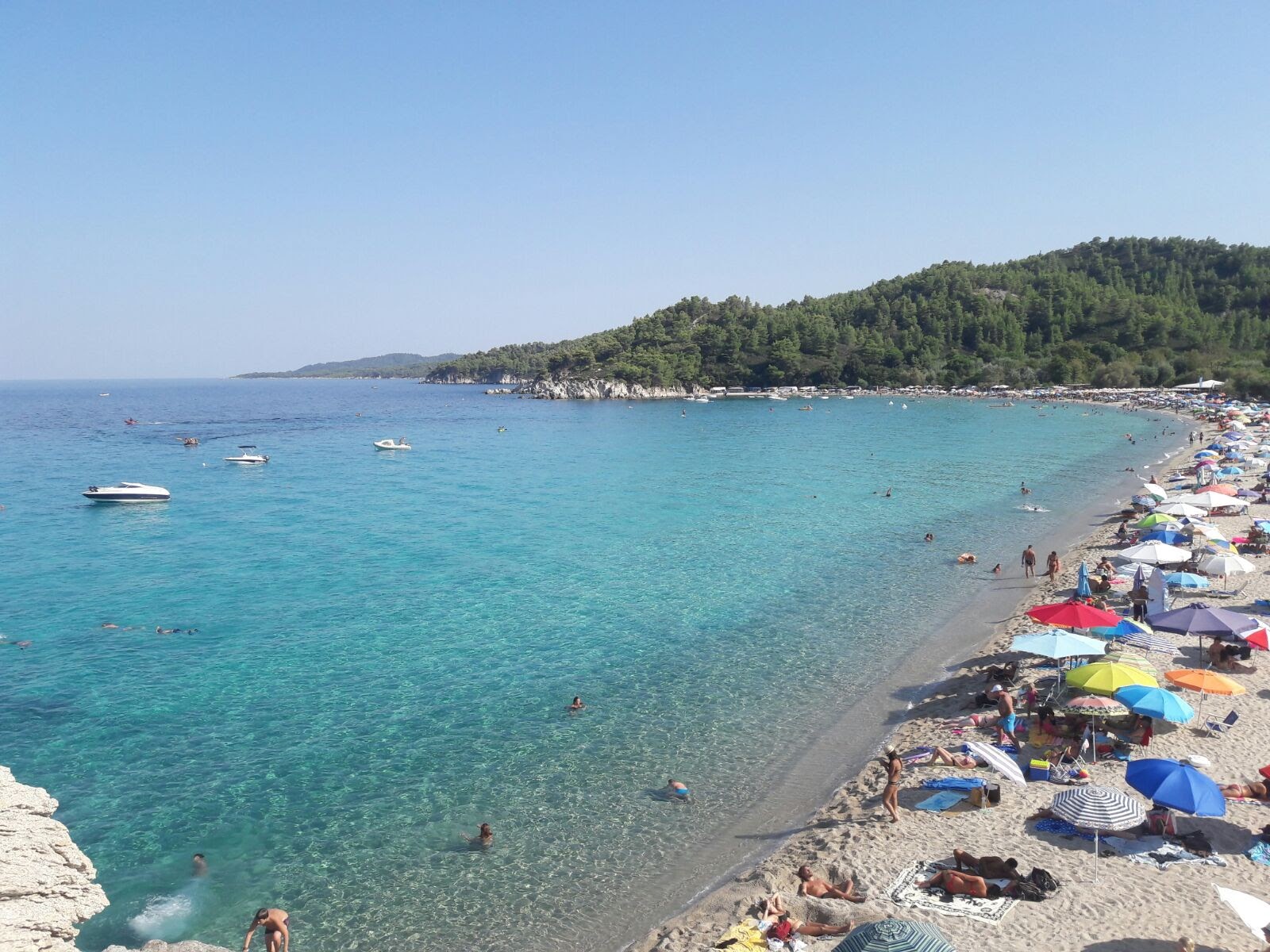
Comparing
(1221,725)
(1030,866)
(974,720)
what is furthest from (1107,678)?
(1030,866)

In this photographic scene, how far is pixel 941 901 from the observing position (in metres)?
9.77

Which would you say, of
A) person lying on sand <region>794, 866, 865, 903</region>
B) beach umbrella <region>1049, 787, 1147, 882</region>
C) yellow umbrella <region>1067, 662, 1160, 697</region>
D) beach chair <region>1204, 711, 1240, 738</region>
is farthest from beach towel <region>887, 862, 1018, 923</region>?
beach chair <region>1204, 711, 1240, 738</region>

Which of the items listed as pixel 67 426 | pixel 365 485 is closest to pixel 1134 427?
pixel 365 485

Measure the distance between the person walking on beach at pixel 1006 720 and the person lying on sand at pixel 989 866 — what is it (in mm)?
4182

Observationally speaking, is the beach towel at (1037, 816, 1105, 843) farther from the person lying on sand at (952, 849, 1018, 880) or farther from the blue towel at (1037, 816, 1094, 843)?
the person lying on sand at (952, 849, 1018, 880)

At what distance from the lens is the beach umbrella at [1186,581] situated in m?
20.7

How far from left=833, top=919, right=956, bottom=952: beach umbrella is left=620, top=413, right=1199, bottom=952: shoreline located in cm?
190

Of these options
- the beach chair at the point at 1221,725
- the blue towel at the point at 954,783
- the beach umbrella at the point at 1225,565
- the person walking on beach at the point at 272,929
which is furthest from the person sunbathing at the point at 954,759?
the beach umbrella at the point at 1225,565

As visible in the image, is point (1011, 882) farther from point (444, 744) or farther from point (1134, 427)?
point (1134, 427)

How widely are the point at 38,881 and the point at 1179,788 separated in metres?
13.9

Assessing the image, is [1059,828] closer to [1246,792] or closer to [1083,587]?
[1246,792]

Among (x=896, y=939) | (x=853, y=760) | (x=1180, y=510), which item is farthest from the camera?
(x=1180, y=510)

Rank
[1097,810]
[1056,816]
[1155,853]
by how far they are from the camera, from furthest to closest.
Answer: [1056,816] < [1155,853] < [1097,810]

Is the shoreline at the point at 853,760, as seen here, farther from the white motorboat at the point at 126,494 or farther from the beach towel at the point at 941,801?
the white motorboat at the point at 126,494
